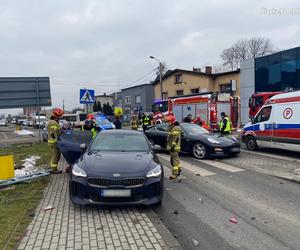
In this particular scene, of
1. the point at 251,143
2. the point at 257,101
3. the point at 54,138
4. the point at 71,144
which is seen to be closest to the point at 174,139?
the point at 71,144

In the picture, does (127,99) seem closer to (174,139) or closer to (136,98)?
(136,98)

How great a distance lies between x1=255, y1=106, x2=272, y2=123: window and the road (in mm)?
3373

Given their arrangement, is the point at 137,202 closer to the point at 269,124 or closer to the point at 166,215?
the point at 166,215

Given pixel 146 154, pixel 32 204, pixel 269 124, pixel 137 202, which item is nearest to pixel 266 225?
pixel 137 202

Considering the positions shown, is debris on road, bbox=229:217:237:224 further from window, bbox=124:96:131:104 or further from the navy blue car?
window, bbox=124:96:131:104

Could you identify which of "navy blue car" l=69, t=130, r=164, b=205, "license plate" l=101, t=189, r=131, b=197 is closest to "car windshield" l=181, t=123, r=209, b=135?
"navy blue car" l=69, t=130, r=164, b=205

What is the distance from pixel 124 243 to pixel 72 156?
471 cm

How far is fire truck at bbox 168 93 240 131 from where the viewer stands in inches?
792

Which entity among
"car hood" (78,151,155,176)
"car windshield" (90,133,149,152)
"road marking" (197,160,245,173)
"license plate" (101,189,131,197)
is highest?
"car windshield" (90,133,149,152)

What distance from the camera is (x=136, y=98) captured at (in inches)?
2635

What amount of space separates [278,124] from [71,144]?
815 centimetres

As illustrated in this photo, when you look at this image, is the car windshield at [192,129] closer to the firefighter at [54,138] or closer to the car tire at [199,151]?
the car tire at [199,151]

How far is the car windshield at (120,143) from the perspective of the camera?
712 centimetres

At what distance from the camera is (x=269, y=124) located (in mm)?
13227
